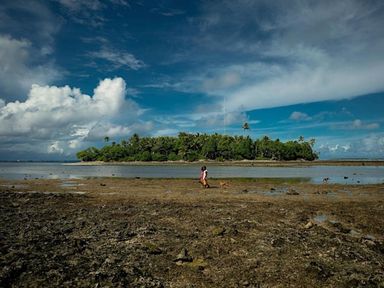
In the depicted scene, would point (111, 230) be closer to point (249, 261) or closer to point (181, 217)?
point (181, 217)

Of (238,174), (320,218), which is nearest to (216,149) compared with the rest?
(238,174)

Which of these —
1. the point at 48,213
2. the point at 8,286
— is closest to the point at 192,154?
the point at 48,213

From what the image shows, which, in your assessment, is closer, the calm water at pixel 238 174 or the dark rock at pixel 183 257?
the dark rock at pixel 183 257

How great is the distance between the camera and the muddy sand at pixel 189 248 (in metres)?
9.83

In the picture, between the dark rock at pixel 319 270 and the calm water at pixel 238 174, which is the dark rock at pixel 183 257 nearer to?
the dark rock at pixel 319 270

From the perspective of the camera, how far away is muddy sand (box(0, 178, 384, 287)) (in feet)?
32.2

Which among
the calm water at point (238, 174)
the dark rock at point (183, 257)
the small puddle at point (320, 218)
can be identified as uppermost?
the calm water at point (238, 174)

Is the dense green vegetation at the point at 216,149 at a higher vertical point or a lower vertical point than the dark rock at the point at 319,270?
higher

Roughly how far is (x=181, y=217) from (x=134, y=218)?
2.71m

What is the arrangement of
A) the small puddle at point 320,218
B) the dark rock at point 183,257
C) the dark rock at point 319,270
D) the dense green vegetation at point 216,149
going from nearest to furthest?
the dark rock at point 319,270, the dark rock at point 183,257, the small puddle at point 320,218, the dense green vegetation at point 216,149

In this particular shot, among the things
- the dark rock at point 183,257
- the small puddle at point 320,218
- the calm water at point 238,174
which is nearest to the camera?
the dark rock at point 183,257

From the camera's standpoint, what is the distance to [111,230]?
15719 mm

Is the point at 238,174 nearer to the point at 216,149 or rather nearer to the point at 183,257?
the point at 183,257

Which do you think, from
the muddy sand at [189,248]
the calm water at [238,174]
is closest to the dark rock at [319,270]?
the muddy sand at [189,248]
